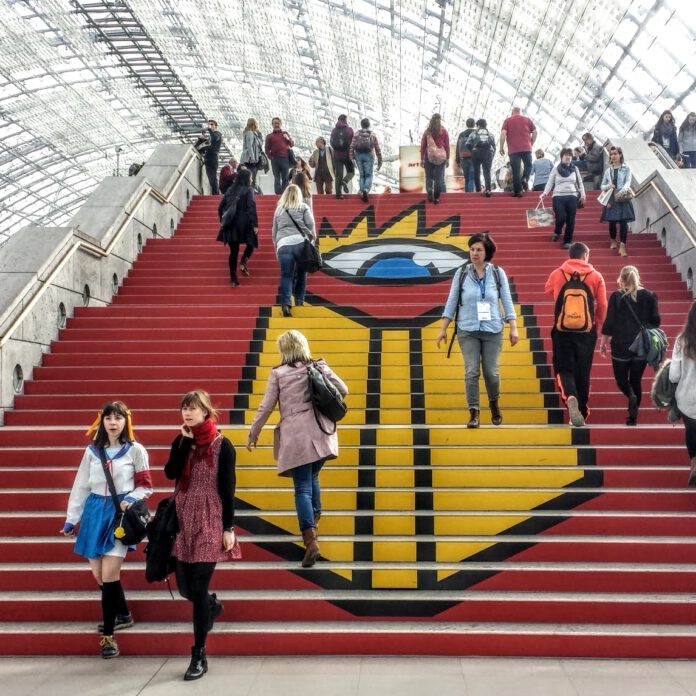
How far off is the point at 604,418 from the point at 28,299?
18.2 ft

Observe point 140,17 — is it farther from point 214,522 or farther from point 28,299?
point 214,522

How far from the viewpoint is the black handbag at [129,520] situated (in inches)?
188

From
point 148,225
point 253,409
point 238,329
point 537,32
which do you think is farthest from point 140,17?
point 253,409

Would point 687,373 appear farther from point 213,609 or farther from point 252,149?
point 252,149

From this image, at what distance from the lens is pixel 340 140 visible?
1474 centimetres

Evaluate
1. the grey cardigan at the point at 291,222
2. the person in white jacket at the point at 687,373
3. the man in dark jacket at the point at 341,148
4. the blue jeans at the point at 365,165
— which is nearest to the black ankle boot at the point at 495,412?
the person in white jacket at the point at 687,373

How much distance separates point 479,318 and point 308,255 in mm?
3011

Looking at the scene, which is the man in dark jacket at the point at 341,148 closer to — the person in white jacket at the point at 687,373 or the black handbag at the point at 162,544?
the person in white jacket at the point at 687,373

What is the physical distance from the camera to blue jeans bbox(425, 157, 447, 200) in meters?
13.3

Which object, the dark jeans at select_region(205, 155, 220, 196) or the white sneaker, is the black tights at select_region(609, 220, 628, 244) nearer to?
the white sneaker

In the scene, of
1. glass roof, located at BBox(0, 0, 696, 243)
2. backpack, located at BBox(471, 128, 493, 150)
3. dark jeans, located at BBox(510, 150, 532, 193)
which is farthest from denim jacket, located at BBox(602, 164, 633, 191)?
glass roof, located at BBox(0, 0, 696, 243)

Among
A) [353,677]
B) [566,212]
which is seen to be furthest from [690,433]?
[566,212]

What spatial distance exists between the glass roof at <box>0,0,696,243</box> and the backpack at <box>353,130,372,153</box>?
28.7 feet

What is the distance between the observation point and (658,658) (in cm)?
472
